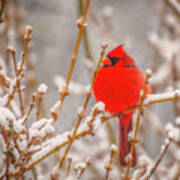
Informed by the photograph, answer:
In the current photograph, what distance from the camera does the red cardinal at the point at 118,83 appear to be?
67.5 inches

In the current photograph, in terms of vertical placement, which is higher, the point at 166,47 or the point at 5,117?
the point at 166,47

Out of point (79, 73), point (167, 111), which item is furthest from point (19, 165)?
point (167, 111)

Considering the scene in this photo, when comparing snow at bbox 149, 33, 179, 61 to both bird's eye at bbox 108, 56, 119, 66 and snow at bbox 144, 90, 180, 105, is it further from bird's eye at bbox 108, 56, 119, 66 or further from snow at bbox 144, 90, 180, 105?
snow at bbox 144, 90, 180, 105

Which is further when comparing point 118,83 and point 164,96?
point 118,83

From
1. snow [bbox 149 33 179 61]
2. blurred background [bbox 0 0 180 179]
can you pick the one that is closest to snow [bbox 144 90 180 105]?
snow [bbox 149 33 179 61]

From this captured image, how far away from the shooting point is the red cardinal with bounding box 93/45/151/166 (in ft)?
5.62

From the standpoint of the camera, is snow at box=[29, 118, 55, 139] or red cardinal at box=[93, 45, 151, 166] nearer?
snow at box=[29, 118, 55, 139]

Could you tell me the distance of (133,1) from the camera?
6.41m

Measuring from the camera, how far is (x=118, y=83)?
1717 mm

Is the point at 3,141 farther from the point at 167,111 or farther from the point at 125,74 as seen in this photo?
the point at 167,111

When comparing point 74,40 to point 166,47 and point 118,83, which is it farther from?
point 118,83

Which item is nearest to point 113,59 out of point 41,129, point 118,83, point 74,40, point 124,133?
point 118,83

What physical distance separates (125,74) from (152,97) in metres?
0.42

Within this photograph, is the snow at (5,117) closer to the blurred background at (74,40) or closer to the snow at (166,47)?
the snow at (166,47)
